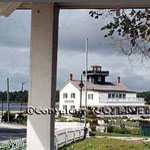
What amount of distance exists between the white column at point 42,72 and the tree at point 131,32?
0.40m

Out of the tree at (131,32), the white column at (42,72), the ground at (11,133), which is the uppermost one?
the tree at (131,32)

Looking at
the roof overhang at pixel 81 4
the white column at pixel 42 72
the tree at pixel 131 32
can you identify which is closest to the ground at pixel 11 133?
the white column at pixel 42 72

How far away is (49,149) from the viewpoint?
168 centimetres

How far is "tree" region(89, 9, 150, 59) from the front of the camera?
79.2 inches

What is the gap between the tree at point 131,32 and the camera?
201 centimetres

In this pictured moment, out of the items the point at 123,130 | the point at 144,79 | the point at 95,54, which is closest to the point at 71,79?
the point at 95,54

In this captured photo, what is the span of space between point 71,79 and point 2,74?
82cm

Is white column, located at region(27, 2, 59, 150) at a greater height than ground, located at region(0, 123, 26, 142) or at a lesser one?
greater

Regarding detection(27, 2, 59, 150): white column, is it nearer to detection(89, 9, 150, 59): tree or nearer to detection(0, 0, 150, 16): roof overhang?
detection(0, 0, 150, 16): roof overhang

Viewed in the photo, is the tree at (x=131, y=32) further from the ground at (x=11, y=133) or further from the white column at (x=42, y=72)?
the ground at (x=11, y=133)

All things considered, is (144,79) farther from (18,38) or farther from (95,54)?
(18,38)

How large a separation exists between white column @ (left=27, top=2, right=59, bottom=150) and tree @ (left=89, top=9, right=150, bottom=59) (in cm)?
40

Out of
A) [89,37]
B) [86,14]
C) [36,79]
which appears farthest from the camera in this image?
[89,37]

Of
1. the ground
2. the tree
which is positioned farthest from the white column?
the ground
